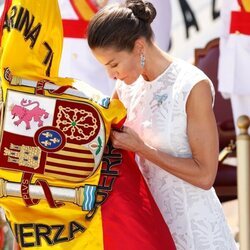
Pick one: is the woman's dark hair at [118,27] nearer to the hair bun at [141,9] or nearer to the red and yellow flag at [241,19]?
the hair bun at [141,9]

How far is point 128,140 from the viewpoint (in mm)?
1876

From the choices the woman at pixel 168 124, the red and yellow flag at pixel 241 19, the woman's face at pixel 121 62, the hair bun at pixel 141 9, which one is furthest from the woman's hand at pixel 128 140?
the red and yellow flag at pixel 241 19

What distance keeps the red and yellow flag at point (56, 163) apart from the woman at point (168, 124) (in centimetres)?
8

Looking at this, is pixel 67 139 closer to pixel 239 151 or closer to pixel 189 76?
pixel 189 76

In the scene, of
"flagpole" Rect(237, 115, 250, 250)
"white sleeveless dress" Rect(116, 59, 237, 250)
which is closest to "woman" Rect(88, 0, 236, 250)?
"white sleeveless dress" Rect(116, 59, 237, 250)

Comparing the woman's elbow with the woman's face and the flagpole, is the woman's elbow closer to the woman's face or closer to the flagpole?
the woman's face

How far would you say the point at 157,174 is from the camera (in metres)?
2.00

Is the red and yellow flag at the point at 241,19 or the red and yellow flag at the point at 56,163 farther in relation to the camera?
the red and yellow flag at the point at 241,19

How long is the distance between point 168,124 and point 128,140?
0.12 metres

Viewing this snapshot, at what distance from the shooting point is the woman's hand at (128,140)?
188cm

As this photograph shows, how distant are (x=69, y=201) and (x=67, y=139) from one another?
133 millimetres

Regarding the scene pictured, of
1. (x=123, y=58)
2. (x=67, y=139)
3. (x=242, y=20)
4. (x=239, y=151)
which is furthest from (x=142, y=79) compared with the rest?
(x=242, y=20)

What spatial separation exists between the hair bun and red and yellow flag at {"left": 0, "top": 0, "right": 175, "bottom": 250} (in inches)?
8.1

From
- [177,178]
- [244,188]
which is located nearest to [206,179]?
[177,178]
